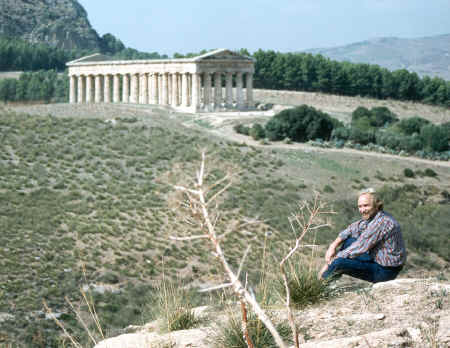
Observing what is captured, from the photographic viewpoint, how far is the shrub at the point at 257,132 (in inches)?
2325

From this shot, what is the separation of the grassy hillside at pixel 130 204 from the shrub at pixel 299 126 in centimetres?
587

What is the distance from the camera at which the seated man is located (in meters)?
9.32

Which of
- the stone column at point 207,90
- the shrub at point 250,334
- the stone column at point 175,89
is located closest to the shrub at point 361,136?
the stone column at point 207,90

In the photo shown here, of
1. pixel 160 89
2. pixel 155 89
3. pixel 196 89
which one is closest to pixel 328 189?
pixel 196 89

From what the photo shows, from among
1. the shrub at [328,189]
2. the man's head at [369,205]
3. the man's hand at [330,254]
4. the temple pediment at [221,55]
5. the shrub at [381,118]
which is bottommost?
the shrub at [328,189]

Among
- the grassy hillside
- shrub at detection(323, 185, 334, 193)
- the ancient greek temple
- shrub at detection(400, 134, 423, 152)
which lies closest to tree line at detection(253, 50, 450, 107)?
the ancient greek temple

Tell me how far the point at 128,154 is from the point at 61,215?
15.8 meters

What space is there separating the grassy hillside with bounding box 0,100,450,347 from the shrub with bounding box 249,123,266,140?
4430mm

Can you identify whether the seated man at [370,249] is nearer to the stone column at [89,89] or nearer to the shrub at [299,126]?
the shrub at [299,126]

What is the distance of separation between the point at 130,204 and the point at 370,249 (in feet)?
86.9

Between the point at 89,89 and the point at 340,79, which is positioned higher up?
the point at 340,79

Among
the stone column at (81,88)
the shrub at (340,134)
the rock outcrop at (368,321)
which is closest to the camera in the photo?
the rock outcrop at (368,321)

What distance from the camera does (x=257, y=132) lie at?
194ft

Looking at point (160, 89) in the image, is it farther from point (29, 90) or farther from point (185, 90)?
point (29, 90)
